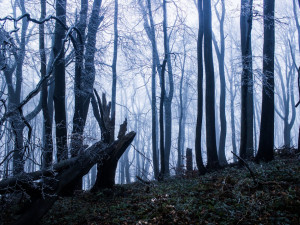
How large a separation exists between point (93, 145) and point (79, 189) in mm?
2941

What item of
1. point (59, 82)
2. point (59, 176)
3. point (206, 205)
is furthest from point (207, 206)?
point (59, 82)

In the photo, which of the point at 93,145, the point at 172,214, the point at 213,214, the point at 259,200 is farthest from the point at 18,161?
the point at 259,200

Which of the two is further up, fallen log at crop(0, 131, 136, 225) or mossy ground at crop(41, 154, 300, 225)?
fallen log at crop(0, 131, 136, 225)

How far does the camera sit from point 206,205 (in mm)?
5523

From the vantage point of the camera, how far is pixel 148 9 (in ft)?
45.3

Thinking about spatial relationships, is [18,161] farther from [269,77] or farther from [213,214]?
[269,77]

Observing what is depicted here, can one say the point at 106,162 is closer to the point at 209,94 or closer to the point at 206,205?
the point at 206,205

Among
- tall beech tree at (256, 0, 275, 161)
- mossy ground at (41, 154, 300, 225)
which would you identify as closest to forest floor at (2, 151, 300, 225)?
mossy ground at (41, 154, 300, 225)

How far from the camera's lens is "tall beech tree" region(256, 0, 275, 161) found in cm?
930

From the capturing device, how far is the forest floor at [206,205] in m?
4.79

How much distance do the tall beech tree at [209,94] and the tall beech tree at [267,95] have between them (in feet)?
5.57

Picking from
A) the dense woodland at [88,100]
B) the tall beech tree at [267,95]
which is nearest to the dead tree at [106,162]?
the dense woodland at [88,100]

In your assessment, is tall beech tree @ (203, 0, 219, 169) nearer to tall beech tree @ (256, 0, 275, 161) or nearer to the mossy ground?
tall beech tree @ (256, 0, 275, 161)

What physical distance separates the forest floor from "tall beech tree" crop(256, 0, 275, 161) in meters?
2.33
